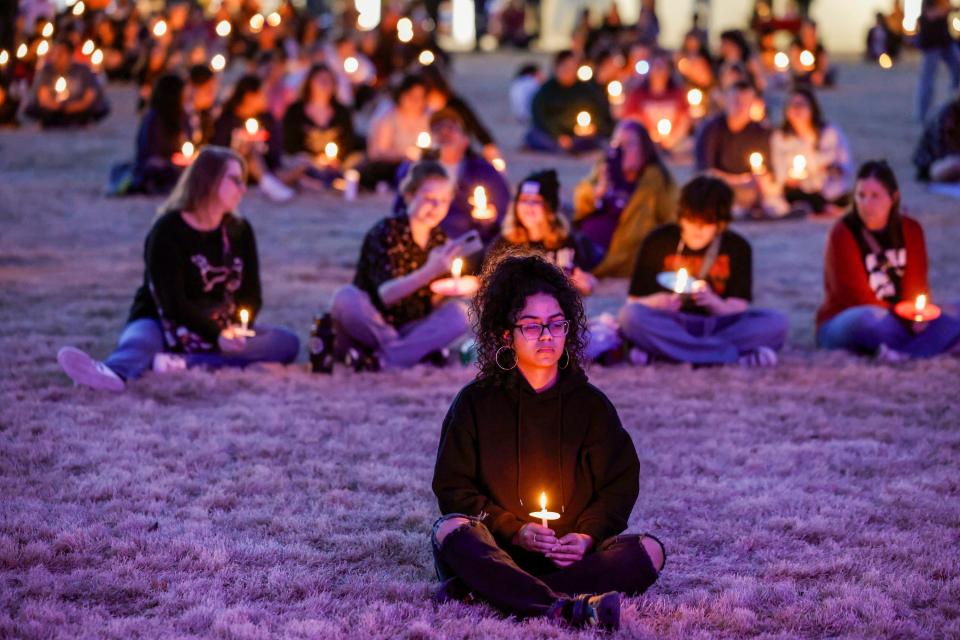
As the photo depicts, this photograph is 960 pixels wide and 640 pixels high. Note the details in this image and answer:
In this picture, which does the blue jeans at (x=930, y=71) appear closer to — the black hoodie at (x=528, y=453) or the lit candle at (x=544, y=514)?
the black hoodie at (x=528, y=453)

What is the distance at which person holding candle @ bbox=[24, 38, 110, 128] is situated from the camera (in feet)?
51.4

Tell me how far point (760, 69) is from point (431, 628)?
14609mm

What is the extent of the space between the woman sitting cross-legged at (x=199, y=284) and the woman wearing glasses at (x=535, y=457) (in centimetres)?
263

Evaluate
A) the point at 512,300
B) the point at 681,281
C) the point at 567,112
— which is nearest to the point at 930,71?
the point at 567,112

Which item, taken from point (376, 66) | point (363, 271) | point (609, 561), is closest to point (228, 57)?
point (376, 66)

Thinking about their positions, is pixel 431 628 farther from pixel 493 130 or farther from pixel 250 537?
pixel 493 130

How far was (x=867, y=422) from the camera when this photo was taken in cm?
567

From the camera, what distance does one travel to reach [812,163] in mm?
11055

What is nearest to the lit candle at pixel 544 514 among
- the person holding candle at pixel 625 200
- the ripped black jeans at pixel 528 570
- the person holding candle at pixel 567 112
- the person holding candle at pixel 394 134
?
the ripped black jeans at pixel 528 570

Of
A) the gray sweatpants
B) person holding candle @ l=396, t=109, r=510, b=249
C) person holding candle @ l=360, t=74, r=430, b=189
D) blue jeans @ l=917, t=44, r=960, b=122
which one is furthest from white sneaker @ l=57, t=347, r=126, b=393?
blue jeans @ l=917, t=44, r=960, b=122

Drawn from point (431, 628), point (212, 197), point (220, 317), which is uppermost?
point (212, 197)

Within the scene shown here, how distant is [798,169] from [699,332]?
15.2 ft

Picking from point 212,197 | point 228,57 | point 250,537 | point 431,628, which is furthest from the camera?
point 228,57

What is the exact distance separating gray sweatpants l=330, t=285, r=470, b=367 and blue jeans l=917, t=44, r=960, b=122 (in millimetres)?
11439
